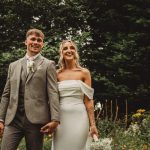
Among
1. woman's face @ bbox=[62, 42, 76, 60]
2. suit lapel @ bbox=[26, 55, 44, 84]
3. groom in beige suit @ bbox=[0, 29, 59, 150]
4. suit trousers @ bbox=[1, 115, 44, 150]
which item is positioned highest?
woman's face @ bbox=[62, 42, 76, 60]

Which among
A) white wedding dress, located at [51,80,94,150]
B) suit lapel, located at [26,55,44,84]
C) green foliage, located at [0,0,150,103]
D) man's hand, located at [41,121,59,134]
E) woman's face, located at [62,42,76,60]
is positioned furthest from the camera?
green foliage, located at [0,0,150,103]

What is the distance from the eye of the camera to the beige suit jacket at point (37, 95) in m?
5.61

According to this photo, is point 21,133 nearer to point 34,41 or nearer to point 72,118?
point 72,118

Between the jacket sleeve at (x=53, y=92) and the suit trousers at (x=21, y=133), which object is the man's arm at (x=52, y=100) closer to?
the jacket sleeve at (x=53, y=92)

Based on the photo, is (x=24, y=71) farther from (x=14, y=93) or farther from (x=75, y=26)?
(x=75, y=26)

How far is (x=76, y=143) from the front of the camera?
618cm

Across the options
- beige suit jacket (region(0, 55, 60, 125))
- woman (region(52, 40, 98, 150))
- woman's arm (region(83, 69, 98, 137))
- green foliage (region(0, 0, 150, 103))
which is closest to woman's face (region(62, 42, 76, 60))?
woman (region(52, 40, 98, 150))

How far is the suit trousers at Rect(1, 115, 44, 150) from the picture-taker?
5.58 metres

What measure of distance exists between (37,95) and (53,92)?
0.18 metres

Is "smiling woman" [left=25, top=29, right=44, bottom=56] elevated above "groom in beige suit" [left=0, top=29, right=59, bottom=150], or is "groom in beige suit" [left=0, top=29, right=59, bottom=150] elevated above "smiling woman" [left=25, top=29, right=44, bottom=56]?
"smiling woman" [left=25, top=29, right=44, bottom=56]

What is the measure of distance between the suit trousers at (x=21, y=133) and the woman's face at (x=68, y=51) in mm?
1041

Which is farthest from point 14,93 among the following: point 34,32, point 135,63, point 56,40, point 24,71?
point 56,40

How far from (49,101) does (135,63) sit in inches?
325

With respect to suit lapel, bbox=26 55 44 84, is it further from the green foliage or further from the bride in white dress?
the green foliage
